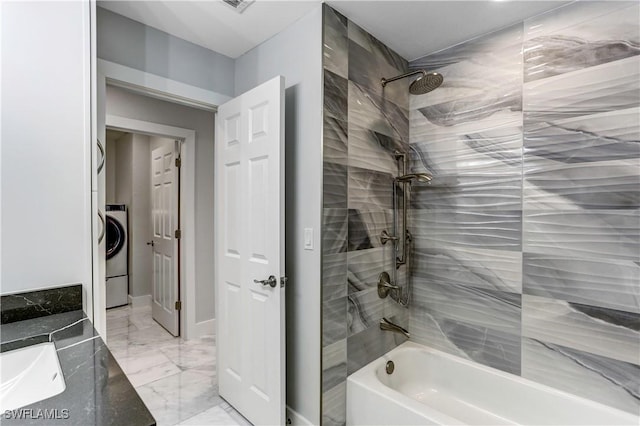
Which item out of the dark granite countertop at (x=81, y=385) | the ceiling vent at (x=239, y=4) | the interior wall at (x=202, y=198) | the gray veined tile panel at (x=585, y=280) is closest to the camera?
the dark granite countertop at (x=81, y=385)

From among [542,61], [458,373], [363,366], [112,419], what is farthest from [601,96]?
[112,419]

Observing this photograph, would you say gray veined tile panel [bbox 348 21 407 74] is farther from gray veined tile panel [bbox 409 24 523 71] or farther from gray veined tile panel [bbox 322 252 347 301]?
gray veined tile panel [bbox 322 252 347 301]

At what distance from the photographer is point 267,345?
188 cm

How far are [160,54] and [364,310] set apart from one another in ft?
6.75

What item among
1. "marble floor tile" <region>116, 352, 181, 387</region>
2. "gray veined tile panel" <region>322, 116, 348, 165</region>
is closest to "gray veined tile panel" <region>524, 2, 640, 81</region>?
"gray veined tile panel" <region>322, 116, 348, 165</region>

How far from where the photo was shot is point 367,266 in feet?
6.81

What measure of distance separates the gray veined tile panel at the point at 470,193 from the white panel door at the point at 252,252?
1.11m

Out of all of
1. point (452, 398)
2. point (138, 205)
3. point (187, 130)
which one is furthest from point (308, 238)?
point (138, 205)

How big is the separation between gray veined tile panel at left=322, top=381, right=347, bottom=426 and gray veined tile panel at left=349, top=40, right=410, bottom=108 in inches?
72.0

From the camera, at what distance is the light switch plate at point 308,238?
72.5 inches

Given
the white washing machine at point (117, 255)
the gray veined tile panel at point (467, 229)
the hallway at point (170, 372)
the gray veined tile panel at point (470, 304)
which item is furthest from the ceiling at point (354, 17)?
the white washing machine at point (117, 255)

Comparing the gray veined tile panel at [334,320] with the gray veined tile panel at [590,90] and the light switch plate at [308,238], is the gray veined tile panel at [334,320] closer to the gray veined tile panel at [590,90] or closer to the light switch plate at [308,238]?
the light switch plate at [308,238]

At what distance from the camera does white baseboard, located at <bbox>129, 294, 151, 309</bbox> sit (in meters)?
4.44

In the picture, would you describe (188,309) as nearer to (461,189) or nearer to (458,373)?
(458,373)
